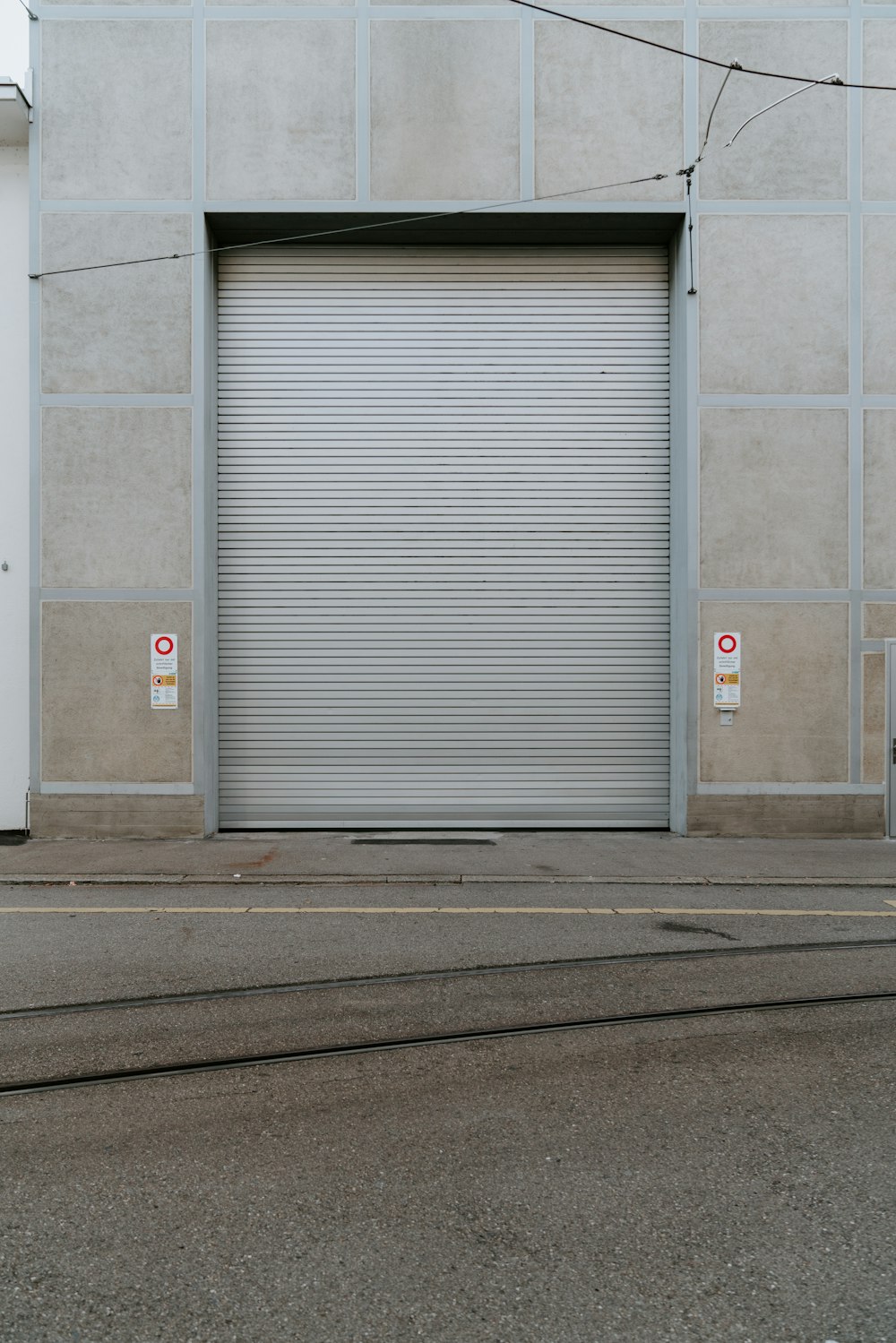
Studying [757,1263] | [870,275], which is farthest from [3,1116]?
[870,275]

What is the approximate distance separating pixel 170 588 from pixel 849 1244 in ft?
35.0

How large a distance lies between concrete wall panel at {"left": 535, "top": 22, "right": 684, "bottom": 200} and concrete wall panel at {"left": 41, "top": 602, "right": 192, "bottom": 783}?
7210mm

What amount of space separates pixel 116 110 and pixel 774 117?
8.07m

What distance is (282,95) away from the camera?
485 inches

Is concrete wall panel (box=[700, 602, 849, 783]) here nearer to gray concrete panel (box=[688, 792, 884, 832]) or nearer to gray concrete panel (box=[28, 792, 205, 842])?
gray concrete panel (box=[688, 792, 884, 832])

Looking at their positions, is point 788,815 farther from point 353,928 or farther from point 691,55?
point 691,55

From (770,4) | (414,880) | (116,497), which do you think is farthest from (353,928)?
(770,4)

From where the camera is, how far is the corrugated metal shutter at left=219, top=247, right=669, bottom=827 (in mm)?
13023

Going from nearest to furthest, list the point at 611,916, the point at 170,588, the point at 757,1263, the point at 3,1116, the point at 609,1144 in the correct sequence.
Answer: the point at 757,1263 → the point at 609,1144 → the point at 3,1116 → the point at 611,916 → the point at 170,588

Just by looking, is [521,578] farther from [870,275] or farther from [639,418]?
[870,275]

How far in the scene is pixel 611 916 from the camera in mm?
8164

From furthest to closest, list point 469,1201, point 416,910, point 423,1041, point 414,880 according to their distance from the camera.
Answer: point 414,880 → point 416,910 → point 423,1041 → point 469,1201

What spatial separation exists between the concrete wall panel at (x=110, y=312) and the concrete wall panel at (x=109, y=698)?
276 centimetres

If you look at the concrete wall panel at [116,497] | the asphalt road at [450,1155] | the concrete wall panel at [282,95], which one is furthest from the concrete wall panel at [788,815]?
the concrete wall panel at [282,95]
